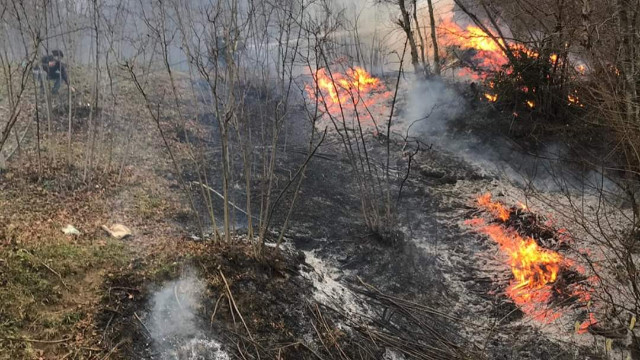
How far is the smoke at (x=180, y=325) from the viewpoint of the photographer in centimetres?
518

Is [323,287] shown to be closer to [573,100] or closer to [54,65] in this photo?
[573,100]

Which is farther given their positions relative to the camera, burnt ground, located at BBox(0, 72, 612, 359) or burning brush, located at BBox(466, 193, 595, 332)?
burning brush, located at BBox(466, 193, 595, 332)

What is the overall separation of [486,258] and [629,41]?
14.6 ft

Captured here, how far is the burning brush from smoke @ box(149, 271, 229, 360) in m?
5.12

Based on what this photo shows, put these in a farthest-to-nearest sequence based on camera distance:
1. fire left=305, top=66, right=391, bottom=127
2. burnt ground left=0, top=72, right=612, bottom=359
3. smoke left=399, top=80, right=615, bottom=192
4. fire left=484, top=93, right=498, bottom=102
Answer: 1. fire left=305, top=66, right=391, bottom=127
2. fire left=484, top=93, right=498, bottom=102
3. smoke left=399, top=80, right=615, bottom=192
4. burnt ground left=0, top=72, right=612, bottom=359

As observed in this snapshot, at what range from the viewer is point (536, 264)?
802 centimetres

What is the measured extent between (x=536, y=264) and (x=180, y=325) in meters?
6.27

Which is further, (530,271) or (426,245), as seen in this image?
(426,245)

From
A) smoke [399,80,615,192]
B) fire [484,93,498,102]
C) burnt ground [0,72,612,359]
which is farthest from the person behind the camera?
fire [484,93,498,102]

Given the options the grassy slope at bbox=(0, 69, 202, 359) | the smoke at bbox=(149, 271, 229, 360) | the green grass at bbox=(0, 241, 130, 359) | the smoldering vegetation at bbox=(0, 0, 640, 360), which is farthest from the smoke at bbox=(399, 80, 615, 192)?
the green grass at bbox=(0, 241, 130, 359)

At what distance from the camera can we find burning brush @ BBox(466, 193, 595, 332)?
7094 mm

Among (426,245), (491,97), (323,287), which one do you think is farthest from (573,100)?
(323,287)

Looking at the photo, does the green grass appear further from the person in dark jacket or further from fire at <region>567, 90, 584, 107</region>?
fire at <region>567, 90, 584, 107</region>

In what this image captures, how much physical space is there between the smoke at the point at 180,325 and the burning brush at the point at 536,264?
5.12 meters
